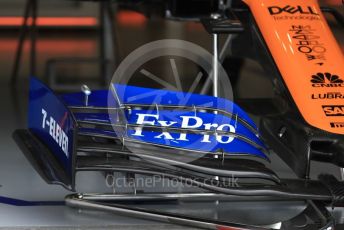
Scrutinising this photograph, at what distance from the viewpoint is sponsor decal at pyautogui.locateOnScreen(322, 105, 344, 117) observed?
95.9 inches

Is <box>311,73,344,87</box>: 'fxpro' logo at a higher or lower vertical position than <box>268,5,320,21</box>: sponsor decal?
lower

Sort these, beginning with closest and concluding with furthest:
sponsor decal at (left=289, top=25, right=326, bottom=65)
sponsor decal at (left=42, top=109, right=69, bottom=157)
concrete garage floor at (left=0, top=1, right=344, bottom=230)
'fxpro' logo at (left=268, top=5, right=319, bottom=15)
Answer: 1. sponsor decal at (left=42, top=109, right=69, bottom=157)
2. concrete garage floor at (left=0, top=1, right=344, bottom=230)
3. sponsor decal at (left=289, top=25, right=326, bottom=65)
4. 'fxpro' logo at (left=268, top=5, right=319, bottom=15)

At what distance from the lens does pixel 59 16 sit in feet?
23.5

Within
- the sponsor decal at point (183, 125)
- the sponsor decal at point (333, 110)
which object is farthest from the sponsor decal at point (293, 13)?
the sponsor decal at point (183, 125)

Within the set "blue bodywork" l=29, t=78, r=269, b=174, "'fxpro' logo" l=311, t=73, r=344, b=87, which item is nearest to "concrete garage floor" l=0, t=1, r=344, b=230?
"blue bodywork" l=29, t=78, r=269, b=174

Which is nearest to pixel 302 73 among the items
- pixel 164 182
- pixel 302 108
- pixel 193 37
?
pixel 302 108

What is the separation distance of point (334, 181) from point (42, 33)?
497 centimetres

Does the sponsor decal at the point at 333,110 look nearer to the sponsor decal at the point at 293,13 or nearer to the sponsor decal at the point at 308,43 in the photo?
the sponsor decal at the point at 308,43

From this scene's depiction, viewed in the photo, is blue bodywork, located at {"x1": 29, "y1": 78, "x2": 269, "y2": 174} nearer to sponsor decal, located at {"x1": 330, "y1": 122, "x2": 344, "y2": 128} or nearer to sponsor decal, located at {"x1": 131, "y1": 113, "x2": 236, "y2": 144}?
sponsor decal, located at {"x1": 131, "y1": 113, "x2": 236, "y2": 144}

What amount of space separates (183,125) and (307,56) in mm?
551

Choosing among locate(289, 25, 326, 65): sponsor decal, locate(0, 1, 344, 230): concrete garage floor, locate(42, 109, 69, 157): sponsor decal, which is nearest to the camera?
locate(42, 109, 69, 157): sponsor decal

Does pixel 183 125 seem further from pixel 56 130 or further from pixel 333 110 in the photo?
pixel 333 110

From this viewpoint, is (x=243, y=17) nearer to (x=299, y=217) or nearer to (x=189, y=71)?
(x=299, y=217)

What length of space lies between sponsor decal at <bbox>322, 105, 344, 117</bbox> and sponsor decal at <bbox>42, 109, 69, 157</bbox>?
2.76ft
